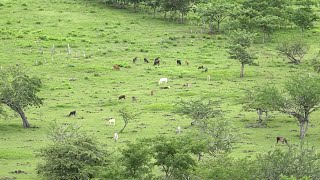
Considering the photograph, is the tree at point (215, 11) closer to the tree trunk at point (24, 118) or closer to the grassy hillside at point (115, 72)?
the grassy hillside at point (115, 72)

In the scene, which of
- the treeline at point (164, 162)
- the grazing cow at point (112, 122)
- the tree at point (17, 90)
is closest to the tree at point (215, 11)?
the grazing cow at point (112, 122)

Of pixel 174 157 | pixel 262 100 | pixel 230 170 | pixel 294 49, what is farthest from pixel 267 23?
pixel 230 170

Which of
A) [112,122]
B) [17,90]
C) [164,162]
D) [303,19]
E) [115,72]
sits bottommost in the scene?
[112,122]

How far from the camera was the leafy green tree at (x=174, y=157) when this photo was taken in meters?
40.4

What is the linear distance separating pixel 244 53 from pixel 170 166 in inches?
1852

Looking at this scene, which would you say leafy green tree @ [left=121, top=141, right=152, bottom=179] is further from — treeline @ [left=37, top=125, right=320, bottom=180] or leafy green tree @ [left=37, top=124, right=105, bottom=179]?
leafy green tree @ [left=37, top=124, right=105, bottom=179]

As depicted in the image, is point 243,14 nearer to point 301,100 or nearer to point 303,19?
point 303,19

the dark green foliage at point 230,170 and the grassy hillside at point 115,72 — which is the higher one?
the dark green foliage at point 230,170

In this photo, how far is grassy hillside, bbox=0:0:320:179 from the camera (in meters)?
61.4

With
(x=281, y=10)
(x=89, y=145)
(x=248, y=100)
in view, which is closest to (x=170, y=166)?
(x=89, y=145)

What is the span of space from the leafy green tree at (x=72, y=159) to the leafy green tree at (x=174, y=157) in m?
4.84

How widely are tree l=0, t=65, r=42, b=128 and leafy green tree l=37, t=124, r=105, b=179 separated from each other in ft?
61.6

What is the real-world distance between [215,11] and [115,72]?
2951 centimetres

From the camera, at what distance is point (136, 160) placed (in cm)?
3925
